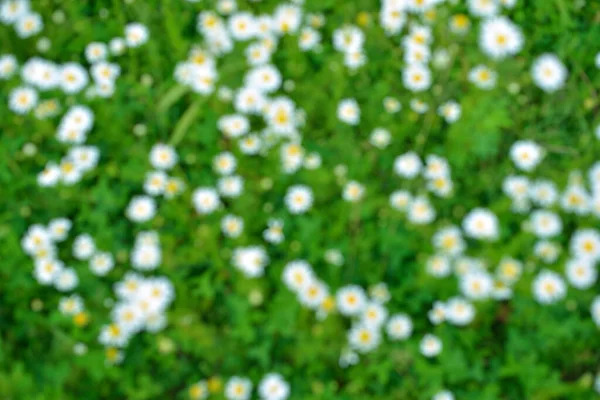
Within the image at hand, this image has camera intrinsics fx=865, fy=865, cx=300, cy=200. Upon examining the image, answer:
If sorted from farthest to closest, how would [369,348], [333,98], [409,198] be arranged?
[333,98] → [409,198] → [369,348]

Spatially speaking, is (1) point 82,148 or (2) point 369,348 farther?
(1) point 82,148

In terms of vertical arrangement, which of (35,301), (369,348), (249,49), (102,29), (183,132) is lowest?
(369,348)

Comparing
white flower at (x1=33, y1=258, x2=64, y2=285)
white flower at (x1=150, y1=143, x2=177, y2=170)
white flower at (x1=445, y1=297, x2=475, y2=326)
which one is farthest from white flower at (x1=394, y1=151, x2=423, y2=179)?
white flower at (x1=33, y1=258, x2=64, y2=285)

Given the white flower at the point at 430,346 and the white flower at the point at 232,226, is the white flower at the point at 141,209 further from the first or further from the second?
the white flower at the point at 430,346

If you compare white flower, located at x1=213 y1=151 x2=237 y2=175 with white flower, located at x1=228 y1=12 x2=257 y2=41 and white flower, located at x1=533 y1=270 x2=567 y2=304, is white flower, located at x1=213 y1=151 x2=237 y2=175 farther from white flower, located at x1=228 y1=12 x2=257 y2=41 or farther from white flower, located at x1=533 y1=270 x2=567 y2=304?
white flower, located at x1=533 y1=270 x2=567 y2=304

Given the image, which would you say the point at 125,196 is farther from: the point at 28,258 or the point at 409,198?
the point at 409,198

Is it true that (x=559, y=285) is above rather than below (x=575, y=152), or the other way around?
below

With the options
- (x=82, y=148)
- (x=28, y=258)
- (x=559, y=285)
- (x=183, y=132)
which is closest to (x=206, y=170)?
(x=183, y=132)
